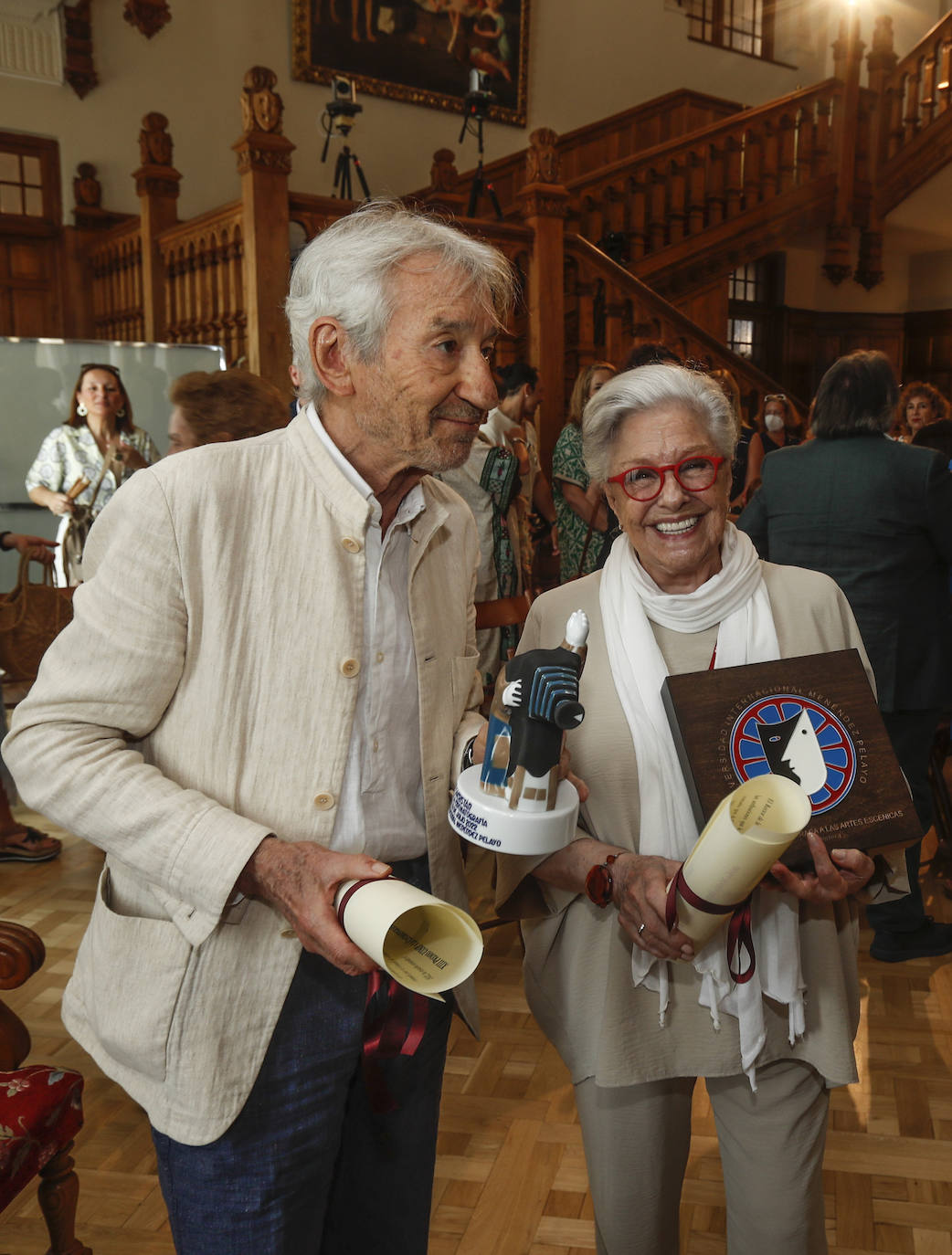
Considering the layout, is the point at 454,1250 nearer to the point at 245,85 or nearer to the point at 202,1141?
the point at 202,1141

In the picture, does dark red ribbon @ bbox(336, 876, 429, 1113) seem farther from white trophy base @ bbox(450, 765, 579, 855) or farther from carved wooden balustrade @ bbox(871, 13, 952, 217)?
carved wooden balustrade @ bbox(871, 13, 952, 217)

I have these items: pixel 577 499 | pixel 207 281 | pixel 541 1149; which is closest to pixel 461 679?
pixel 541 1149

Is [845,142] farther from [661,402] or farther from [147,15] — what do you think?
[661,402]

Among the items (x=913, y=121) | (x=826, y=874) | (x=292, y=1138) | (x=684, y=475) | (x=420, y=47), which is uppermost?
(x=420, y=47)

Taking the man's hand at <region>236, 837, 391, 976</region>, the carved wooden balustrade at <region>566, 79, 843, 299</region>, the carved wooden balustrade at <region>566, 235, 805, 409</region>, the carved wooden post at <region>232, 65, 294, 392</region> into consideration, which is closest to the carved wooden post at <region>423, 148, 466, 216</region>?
the carved wooden balustrade at <region>566, 79, 843, 299</region>

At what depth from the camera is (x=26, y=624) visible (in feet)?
14.5

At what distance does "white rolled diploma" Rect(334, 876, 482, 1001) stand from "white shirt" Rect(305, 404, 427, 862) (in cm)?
24

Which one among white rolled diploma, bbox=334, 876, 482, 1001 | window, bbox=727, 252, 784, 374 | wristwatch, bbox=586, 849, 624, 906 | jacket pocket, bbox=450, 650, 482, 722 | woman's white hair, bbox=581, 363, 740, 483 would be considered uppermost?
window, bbox=727, 252, 784, 374

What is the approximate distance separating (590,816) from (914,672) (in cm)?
190

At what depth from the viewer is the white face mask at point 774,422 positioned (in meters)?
8.07

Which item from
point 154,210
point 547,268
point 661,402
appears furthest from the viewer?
point 154,210

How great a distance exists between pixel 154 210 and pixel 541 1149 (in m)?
6.56

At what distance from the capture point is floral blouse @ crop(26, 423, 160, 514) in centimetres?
505

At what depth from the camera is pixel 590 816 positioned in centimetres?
164
